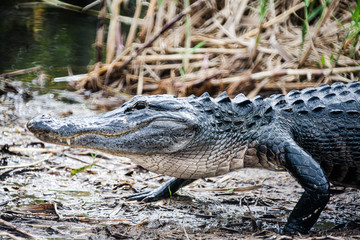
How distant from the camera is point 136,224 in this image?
9.47ft

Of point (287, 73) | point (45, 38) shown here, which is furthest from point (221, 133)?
point (45, 38)

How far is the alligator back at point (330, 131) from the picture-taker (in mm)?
3107

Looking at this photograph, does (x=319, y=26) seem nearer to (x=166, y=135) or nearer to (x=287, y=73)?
(x=287, y=73)

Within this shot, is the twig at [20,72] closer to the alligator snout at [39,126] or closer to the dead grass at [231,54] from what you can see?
the dead grass at [231,54]

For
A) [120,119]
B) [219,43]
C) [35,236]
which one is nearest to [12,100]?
[219,43]

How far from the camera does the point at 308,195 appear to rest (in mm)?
2793

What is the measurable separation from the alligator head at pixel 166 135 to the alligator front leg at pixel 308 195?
17.9 inches

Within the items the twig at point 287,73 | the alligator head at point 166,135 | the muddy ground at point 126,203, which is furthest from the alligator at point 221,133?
the twig at point 287,73

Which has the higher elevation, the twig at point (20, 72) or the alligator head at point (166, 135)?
the alligator head at point (166, 135)

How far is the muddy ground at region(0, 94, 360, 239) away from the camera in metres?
2.74

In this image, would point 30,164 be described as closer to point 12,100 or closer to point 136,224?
point 136,224

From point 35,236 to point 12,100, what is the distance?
3728 millimetres

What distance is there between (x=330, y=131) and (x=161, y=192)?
132 centimetres

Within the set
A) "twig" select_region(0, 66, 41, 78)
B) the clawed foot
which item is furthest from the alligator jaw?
"twig" select_region(0, 66, 41, 78)
